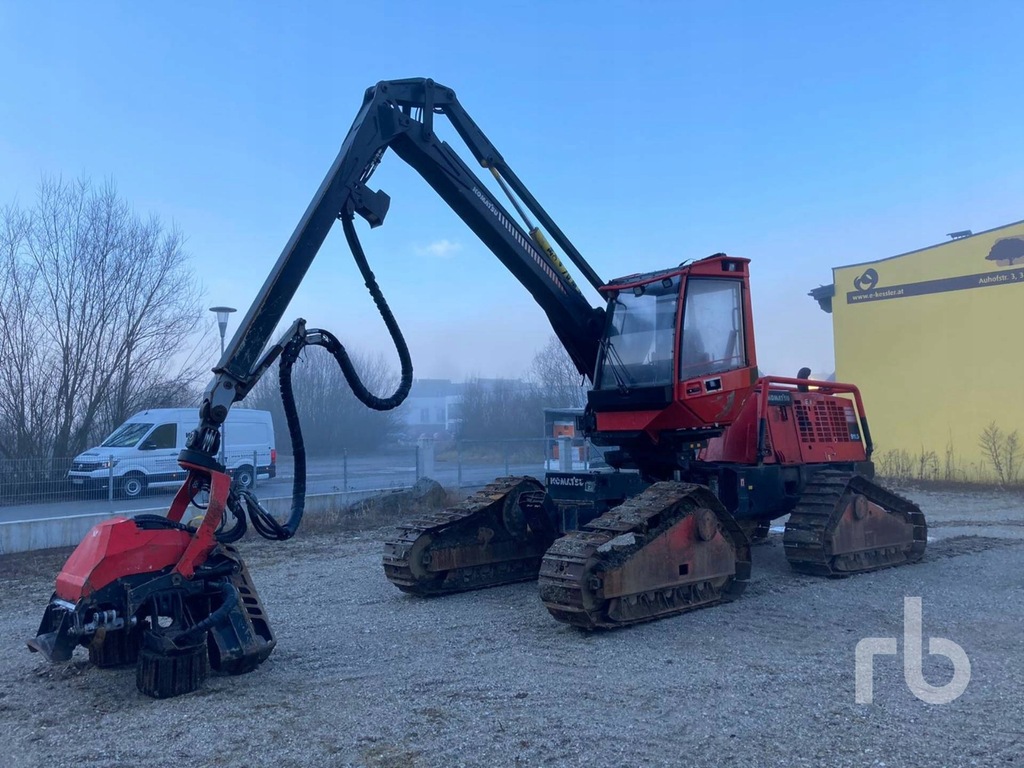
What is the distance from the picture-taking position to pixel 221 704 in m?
5.77

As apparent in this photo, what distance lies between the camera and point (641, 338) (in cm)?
920

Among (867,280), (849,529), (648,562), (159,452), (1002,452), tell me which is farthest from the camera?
(867,280)

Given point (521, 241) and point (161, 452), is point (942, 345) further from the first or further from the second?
point (161, 452)

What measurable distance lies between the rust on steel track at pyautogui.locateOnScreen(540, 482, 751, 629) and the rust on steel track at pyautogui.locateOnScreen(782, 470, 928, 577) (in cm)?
138

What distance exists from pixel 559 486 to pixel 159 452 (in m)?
13.0

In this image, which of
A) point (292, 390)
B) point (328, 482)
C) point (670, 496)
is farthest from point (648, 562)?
point (328, 482)

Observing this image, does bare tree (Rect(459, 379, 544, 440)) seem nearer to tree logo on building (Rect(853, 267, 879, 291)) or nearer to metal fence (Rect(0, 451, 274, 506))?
tree logo on building (Rect(853, 267, 879, 291))

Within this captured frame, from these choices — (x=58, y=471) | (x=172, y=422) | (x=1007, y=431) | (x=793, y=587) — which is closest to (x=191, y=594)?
(x=793, y=587)

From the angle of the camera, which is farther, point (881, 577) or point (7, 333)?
point (7, 333)

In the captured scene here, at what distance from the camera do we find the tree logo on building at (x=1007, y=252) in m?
22.9

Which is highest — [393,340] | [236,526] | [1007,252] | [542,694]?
[1007,252]

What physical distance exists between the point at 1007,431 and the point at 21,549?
73.6ft

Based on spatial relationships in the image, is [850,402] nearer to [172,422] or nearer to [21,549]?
[21,549]

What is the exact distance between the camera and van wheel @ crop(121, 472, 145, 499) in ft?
55.1
